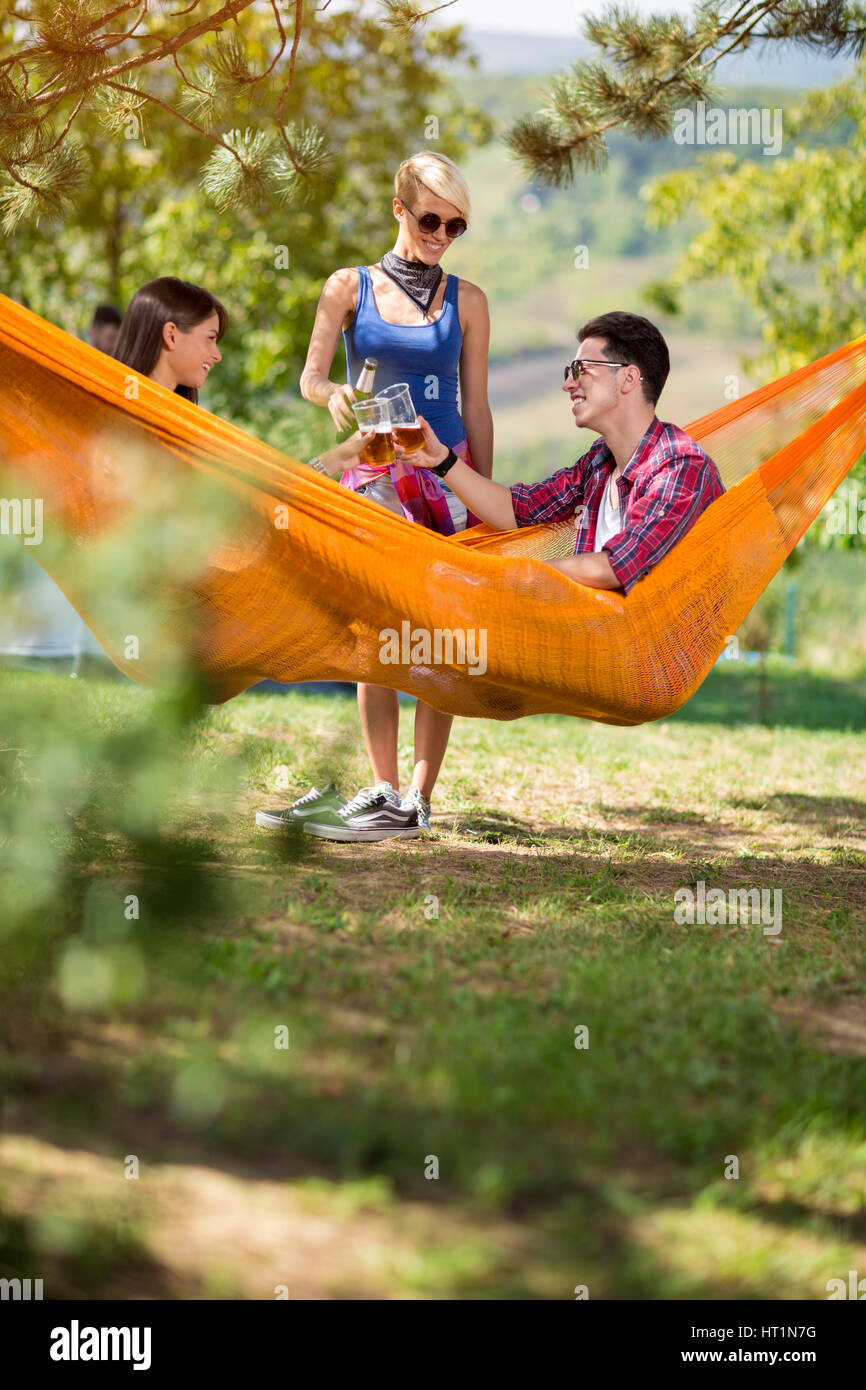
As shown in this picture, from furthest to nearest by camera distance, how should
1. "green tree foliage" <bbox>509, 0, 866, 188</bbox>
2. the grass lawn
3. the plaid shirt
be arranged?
"green tree foliage" <bbox>509, 0, 866, 188</bbox> < the plaid shirt < the grass lawn

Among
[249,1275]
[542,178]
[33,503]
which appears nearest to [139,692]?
[33,503]

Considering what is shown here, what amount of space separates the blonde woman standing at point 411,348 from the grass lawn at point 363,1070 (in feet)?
1.55

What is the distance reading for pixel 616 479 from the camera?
2.66m

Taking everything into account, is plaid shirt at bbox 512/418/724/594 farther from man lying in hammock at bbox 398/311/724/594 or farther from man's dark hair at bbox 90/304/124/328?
man's dark hair at bbox 90/304/124/328

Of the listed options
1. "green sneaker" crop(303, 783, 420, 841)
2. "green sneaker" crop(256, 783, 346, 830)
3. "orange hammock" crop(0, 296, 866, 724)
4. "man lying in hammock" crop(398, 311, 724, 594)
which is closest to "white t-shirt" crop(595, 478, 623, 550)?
"man lying in hammock" crop(398, 311, 724, 594)

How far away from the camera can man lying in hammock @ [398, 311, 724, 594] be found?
99.7 inches

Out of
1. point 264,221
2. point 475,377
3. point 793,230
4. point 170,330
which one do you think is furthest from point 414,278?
point 793,230

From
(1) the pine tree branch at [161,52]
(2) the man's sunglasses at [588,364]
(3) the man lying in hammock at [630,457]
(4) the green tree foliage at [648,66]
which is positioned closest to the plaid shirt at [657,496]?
(3) the man lying in hammock at [630,457]

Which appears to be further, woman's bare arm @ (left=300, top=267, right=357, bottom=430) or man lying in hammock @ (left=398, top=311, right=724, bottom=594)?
woman's bare arm @ (left=300, top=267, right=357, bottom=430)

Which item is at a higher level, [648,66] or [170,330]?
[648,66]

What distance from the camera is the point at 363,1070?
1.67 m

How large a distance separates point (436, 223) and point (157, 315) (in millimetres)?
609

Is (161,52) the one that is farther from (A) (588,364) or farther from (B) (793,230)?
(B) (793,230)
